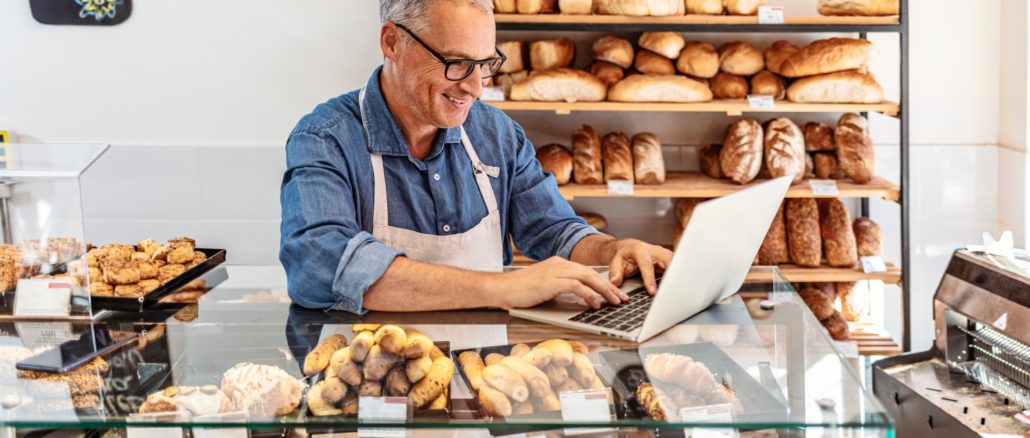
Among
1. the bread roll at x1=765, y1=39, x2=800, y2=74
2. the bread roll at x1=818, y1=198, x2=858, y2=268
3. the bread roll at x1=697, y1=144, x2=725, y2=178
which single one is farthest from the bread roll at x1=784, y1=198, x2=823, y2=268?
the bread roll at x1=765, y1=39, x2=800, y2=74

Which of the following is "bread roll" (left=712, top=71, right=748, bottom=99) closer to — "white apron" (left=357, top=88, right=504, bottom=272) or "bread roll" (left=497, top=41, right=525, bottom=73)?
"bread roll" (left=497, top=41, right=525, bottom=73)

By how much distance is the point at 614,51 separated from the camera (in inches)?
155

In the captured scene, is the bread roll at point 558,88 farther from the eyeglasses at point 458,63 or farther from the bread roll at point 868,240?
the eyeglasses at point 458,63

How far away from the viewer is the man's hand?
5.66 feet

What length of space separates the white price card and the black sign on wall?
322 cm

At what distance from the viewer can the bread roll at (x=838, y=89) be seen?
378 cm

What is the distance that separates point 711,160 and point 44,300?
284cm

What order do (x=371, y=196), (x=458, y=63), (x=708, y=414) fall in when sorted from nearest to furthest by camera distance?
(x=708, y=414) < (x=458, y=63) < (x=371, y=196)

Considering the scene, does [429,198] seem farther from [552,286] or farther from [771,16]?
[771,16]

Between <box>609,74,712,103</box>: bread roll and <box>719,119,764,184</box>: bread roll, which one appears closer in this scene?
<box>609,74,712,103</box>: bread roll

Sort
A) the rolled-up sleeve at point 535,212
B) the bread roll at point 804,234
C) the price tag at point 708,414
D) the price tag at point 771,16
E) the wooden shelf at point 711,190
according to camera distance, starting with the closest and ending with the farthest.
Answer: the price tag at point 708,414, the rolled-up sleeve at point 535,212, the price tag at point 771,16, the wooden shelf at point 711,190, the bread roll at point 804,234

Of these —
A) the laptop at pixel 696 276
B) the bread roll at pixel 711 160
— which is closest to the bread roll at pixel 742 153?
the bread roll at pixel 711 160

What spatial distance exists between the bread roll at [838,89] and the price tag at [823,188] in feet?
1.03

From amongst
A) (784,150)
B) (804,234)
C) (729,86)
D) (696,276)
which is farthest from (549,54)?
(696,276)
